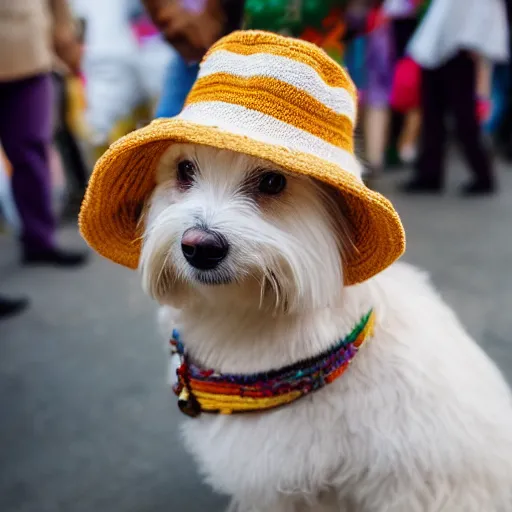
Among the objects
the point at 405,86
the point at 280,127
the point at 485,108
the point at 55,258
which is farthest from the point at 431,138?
the point at 280,127

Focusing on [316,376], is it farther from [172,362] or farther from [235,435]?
[172,362]

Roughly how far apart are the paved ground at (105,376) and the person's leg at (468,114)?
545 mm

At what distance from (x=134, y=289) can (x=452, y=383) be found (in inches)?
67.8

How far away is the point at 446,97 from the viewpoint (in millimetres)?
3494

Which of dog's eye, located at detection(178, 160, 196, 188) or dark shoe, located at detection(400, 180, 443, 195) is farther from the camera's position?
dark shoe, located at detection(400, 180, 443, 195)

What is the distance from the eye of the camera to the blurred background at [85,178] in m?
1.41

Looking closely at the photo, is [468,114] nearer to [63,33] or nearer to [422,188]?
[422,188]

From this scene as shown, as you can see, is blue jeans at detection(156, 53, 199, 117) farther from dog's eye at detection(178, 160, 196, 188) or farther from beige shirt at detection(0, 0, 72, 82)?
beige shirt at detection(0, 0, 72, 82)

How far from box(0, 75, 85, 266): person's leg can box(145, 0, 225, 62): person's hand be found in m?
1.24

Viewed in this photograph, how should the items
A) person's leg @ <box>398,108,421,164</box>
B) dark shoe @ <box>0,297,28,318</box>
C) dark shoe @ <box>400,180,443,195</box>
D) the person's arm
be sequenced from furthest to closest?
person's leg @ <box>398,108,421,164</box>
dark shoe @ <box>400,180,443,195</box>
the person's arm
dark shoe @ <box>0,297,28,318</box>

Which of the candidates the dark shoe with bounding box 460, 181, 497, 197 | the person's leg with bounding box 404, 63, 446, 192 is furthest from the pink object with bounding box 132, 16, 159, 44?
the dark shoe with bounding box 460, 181, 497, 197

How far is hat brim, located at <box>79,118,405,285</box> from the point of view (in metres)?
0.76

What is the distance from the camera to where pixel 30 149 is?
247 cm

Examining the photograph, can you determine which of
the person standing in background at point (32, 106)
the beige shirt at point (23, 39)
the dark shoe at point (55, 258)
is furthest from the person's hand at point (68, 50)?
the dark shoe at point (55, 258)
